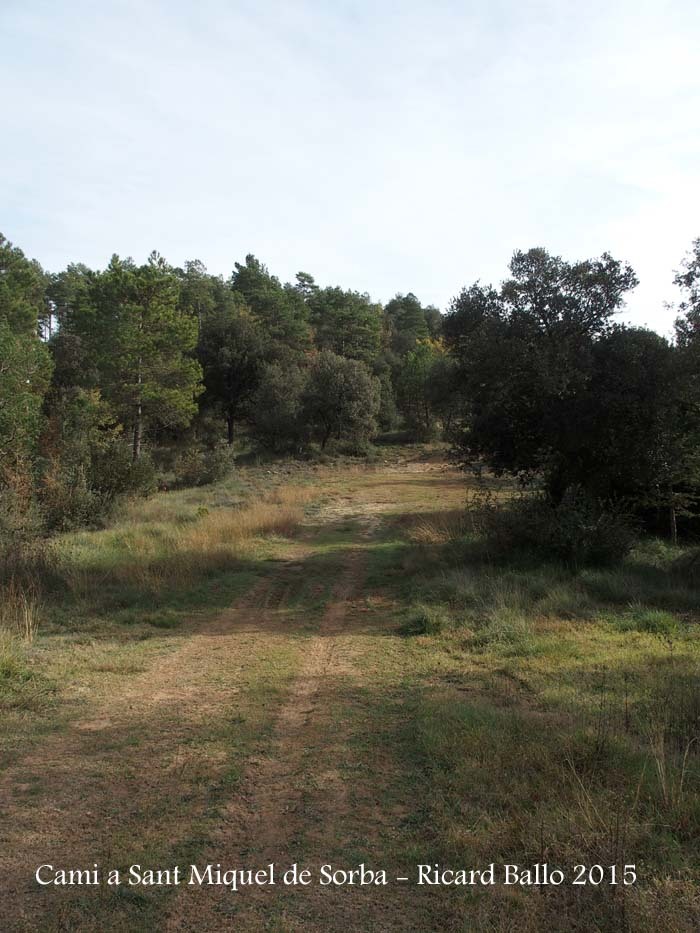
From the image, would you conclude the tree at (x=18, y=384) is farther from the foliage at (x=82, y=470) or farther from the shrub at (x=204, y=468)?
the shrub at (x=204, y=468)

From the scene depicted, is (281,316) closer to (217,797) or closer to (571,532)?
(571,532)

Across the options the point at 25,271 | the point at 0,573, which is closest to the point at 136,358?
the point at 25,271

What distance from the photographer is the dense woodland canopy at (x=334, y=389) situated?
42.0 ft

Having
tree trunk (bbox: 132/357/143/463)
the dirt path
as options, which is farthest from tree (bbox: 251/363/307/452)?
the dirt path

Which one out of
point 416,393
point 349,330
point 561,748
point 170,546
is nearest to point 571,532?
point 561,748

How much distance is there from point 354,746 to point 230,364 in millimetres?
43928

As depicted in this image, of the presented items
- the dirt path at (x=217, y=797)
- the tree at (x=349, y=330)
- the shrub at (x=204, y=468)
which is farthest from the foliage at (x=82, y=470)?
the tree at (x=349, y=330)

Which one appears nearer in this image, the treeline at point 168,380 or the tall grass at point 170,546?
the tall grass at point 170,546

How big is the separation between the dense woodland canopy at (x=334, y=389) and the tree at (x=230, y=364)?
11cm

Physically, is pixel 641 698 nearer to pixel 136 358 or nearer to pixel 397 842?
pixel 397 842

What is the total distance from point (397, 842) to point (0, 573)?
8707mm

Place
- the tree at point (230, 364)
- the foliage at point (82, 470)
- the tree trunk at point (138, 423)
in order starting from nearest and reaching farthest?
the foliage at point (82, 470) < the tree trunk at point (138, 423) < the tree at point (230, 364)

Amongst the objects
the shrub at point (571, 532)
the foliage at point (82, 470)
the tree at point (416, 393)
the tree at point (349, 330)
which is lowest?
the shrub at point (571, 532)

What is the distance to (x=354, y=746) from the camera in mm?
4586
